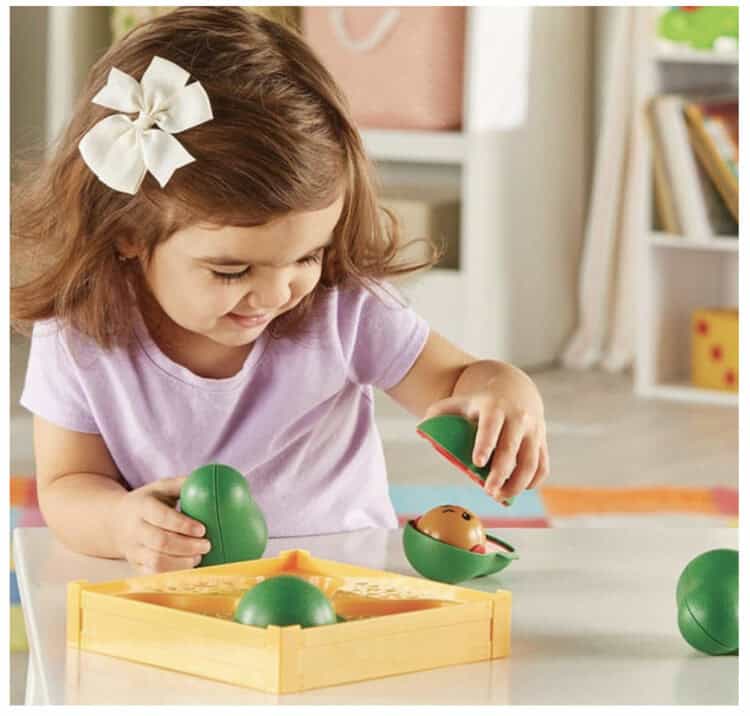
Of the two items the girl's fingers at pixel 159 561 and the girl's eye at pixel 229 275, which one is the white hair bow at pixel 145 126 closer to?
the girl's eye at pixel 229 275

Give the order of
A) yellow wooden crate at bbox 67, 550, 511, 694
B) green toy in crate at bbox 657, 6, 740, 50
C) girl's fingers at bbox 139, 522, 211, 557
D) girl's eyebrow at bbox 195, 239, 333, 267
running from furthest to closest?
1. green toy in crate at bbox 657, 6, 740, 50
2. girl's eyebrow at bbox 195, 239, 333, 267
3. girl's fingers at bbox 139, 522, 211, 557
4. yellow wooden crate at bbox 67, 550, 511, 694

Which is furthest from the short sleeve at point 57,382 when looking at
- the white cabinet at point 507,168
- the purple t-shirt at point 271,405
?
the white cabinet at point 507,168

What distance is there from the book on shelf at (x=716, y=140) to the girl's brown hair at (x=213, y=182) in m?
1.98

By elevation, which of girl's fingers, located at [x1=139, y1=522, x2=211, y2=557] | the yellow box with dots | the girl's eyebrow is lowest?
the yellow box with dots

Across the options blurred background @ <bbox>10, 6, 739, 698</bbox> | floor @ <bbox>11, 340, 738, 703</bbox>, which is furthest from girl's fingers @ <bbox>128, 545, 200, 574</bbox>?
blurred background @ <bbox>10, 6, 739, 698</bbox>

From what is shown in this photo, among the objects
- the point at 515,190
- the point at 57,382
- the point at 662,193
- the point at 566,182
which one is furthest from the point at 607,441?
the point at 57,382

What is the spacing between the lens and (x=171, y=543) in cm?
79

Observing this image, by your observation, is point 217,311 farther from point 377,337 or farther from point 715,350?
point 715,350

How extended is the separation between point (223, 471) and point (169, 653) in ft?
0.50

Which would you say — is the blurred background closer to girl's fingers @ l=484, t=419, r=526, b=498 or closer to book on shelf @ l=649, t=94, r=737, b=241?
book on shelf @ l=649, t=94, r=737, b=241

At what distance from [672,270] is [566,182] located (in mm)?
341

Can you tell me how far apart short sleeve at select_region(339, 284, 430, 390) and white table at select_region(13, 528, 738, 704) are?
0.58 ft

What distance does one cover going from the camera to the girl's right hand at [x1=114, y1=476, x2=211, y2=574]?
2.57 ft

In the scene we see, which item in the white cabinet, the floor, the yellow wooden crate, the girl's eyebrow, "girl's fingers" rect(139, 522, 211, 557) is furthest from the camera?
the white cabinet
